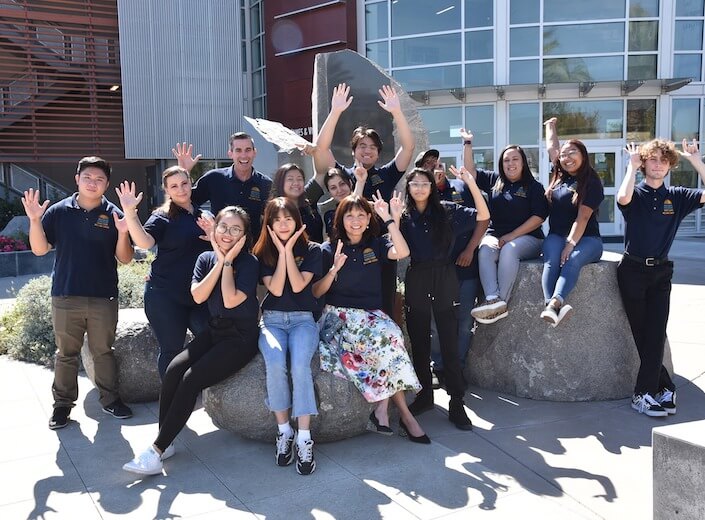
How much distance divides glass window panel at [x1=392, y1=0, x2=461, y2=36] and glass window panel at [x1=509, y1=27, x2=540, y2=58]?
4.87ft

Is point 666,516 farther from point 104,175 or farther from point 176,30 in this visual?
point 176,30

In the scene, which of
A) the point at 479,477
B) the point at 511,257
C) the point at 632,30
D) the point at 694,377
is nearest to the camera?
the point at 479,477

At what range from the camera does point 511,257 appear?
4758 millimetres

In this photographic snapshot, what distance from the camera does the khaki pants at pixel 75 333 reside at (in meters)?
4.41

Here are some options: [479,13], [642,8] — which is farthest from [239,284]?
[642,8]

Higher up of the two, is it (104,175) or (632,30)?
(632,30)

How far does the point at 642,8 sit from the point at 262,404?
16.1 meters

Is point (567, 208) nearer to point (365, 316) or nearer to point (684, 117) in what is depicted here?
point (365, 316)

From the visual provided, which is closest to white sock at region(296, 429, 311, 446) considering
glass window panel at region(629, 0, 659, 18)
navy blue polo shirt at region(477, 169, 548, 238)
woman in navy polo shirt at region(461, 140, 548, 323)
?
woman in navy polo shirt at region(461, 140, 548, 323)

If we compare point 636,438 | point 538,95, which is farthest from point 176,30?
point 636,438

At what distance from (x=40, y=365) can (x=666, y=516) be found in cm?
548

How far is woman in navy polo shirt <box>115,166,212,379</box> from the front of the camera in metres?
4.23

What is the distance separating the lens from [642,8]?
52.0ft

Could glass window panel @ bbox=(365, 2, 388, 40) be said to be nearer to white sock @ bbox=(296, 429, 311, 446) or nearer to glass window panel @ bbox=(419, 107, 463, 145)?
glass window panel @ bbox=(419, 107, 463, 145)
